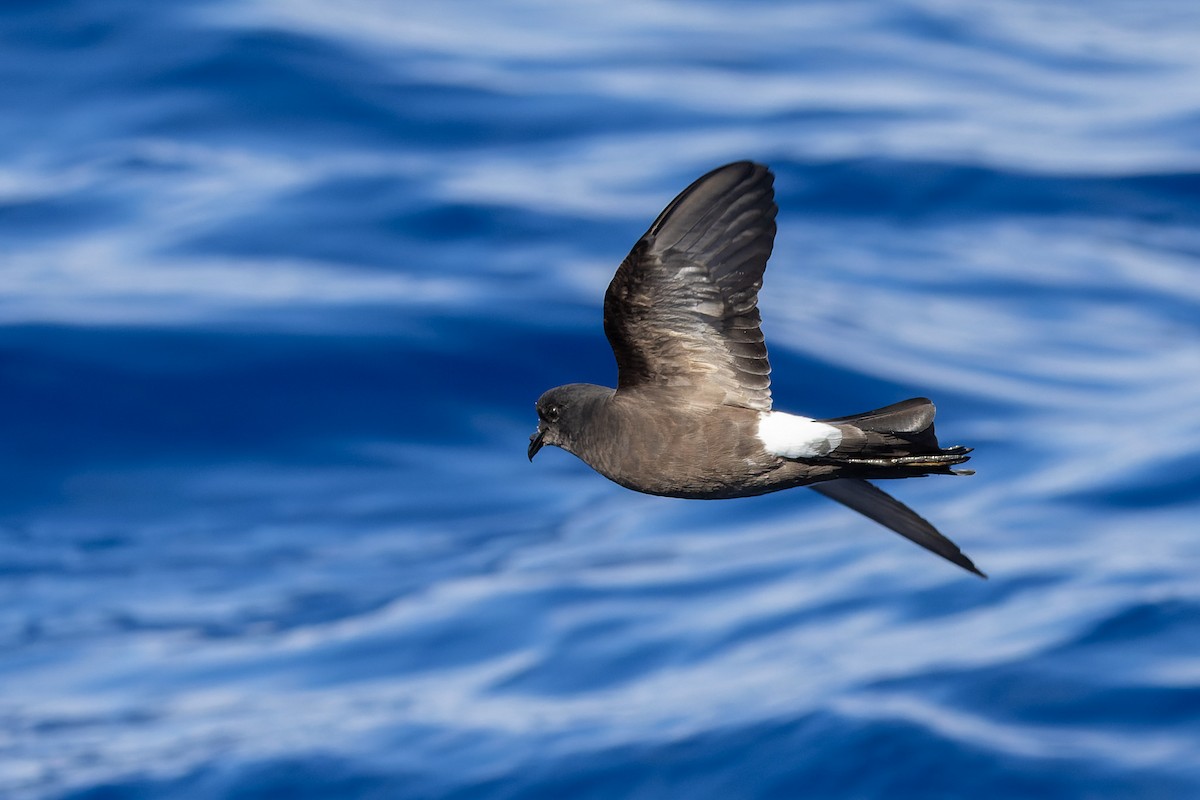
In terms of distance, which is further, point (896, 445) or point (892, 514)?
point (892, 514)

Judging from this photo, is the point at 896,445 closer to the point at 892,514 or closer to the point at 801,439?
the point at 801,439

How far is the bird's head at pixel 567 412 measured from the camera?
5.98m

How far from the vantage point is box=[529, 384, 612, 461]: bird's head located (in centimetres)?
598

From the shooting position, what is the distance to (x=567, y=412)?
607cm

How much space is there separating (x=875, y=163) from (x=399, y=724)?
398 inches

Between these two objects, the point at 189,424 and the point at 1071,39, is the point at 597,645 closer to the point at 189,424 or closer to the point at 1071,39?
the point at 189,424

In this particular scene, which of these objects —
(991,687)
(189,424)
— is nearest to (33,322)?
(189,424)

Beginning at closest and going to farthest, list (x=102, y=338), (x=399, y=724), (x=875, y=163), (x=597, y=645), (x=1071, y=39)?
(x=399, y=724) → (x=597, y=645) → (x=102, y=338) → (x=875, y=163) → (x=1071, y=39)

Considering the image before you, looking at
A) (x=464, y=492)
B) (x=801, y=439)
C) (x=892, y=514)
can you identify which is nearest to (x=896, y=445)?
(x=801, y=439)

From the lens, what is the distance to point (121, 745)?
A: 47.5 ft

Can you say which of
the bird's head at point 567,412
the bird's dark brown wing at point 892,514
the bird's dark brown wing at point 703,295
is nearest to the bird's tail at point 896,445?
the bird's dark brown wing at point 703,295

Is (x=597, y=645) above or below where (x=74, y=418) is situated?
below

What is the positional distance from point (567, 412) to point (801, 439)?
0.90m

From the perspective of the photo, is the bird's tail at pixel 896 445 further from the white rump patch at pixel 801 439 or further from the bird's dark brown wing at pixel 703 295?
the bird's dark brown wing at pixel 703 295
